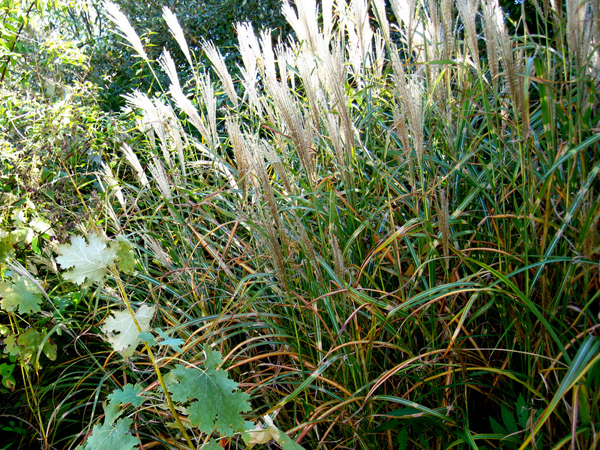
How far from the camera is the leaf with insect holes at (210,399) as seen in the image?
3.18ft

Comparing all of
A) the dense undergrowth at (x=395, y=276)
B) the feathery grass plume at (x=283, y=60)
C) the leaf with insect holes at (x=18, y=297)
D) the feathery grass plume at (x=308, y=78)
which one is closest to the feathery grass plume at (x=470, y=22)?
the dense undergrowth at (x=395, y=276)

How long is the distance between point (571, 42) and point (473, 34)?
0.32m

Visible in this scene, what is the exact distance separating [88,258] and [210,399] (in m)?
0.44

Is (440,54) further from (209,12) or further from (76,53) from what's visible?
(209,12)

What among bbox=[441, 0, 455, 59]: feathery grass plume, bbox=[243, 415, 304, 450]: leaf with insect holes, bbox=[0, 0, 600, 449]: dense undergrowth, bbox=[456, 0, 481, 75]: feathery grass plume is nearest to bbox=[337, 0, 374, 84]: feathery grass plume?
bbox=[0, 0, 600, 449]: dense undergrowth

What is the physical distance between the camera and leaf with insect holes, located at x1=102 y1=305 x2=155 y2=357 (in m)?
1.08

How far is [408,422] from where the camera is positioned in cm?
132

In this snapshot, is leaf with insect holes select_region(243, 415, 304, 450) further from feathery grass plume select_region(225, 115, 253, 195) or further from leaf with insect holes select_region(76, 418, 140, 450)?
feathery grass plume select_region(225, 115, 253, 195)

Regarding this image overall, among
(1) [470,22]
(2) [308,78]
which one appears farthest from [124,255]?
(1) [470,22]

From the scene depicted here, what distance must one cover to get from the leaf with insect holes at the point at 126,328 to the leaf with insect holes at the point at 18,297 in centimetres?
83

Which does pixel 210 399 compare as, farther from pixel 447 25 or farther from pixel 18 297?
pixel 447 25

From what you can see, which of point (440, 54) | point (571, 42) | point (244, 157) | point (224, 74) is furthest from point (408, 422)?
point (224, 74)

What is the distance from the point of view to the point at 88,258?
1123 millimetres

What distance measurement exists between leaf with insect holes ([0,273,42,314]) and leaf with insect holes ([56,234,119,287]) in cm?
78
